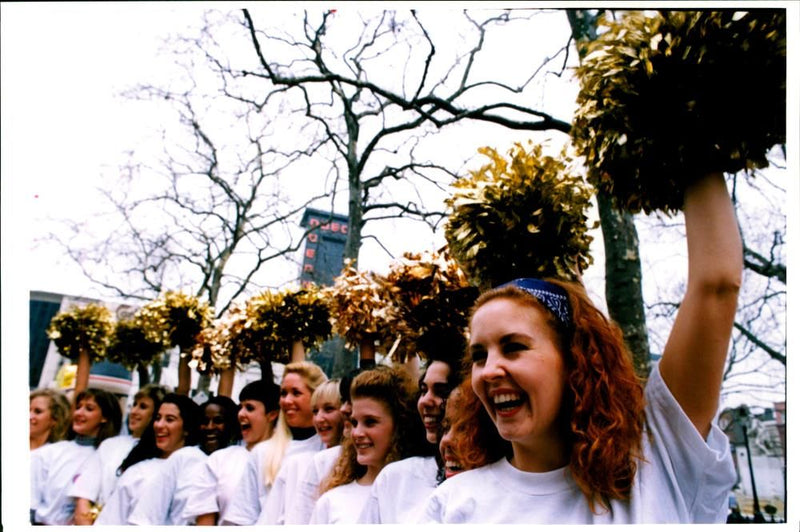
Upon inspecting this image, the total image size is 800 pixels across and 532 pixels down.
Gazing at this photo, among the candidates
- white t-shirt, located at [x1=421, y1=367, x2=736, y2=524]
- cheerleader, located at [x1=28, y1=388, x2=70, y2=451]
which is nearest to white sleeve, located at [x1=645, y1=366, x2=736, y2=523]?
white t-shirt, located at [x1=421, y1=367, x2=736, y2=524]

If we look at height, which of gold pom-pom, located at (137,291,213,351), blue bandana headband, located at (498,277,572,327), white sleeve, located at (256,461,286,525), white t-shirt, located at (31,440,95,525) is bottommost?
white t-shirt, located at (31,440,95,525)

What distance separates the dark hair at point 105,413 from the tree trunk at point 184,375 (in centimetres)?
48

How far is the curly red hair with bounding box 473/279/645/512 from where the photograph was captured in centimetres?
145

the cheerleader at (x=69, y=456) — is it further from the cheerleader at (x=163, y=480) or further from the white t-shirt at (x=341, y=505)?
the white t-shirt at (x=341, y=505)

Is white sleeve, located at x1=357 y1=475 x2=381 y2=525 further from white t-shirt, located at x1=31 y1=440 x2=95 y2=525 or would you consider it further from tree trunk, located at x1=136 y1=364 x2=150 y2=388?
tree trunk, located at x1=136 y1=364 x2=150 y2=388

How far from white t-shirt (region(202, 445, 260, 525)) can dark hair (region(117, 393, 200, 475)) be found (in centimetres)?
46

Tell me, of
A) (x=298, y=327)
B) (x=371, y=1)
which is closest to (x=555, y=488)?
(x=371, y=1)

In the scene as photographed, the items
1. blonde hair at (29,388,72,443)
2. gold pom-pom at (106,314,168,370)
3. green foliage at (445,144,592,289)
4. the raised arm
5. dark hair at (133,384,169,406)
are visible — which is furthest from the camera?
gold pom-pom at (106,314,168,370)

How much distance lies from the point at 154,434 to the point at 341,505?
5.85ft

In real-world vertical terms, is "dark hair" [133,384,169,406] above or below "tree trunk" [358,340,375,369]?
below

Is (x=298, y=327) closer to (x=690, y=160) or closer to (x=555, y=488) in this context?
(x=555, y=488)

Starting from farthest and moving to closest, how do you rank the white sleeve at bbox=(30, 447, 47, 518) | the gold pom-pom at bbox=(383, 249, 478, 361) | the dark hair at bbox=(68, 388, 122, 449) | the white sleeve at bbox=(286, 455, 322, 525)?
the dark hair at bbox=(68, 388, 122, 449), the white sleeve at bbox=(30, 447, 47, 518), the white sleeve at bbox=(286, 455, 322, 525), the gold pom-pom at bbox=(383, 249, 478, 361)

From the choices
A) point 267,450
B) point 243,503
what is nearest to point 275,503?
point 243,503

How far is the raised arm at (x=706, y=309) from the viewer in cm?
137
